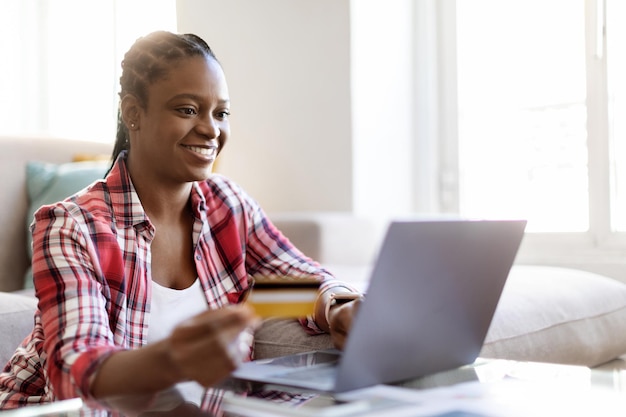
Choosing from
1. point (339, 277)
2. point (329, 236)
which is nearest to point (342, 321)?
point (339, 277)

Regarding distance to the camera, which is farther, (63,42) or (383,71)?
(63,42)

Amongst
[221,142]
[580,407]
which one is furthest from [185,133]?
[580,407]

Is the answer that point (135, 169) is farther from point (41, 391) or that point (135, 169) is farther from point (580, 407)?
point (580, 407)

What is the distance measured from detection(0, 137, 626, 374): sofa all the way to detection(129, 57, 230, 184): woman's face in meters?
0.33

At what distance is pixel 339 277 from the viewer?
1.77 m

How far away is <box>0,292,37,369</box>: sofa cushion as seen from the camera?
1518 millimetres

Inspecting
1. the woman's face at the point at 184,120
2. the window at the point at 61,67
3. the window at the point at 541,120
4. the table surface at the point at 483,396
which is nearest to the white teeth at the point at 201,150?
the woman's face at the point at 184,120

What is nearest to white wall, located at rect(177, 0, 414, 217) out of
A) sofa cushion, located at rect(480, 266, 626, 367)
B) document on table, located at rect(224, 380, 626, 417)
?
sofa cushion, located at rect(480, 266, 626, 367)

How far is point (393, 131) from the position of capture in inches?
111

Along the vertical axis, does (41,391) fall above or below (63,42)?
below

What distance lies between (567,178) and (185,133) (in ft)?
5.72

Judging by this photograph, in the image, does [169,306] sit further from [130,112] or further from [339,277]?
[339,277]

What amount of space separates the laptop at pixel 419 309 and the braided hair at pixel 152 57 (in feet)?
1.61

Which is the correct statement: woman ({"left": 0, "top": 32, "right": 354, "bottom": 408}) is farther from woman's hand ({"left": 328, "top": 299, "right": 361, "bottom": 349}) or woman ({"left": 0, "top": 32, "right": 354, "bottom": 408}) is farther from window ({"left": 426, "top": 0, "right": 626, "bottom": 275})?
window ({"left": 426, "top": 0, "right": 626, "bottom": 275})
